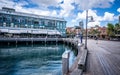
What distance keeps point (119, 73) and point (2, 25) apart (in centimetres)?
5676

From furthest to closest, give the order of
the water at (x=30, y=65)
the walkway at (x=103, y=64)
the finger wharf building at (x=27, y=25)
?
the finger wharf building at (x=27, y=25)
the water at (x=30, y=65)
the walkway at (x=103, y=64)

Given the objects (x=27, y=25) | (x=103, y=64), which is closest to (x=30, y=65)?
(x=103, y=64)

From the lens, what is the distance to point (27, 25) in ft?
224

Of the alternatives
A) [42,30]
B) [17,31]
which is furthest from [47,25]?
[17,31]

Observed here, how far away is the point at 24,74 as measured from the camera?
16266 millimetres

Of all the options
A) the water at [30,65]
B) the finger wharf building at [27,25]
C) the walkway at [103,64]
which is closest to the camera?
the walkway at [103,64]

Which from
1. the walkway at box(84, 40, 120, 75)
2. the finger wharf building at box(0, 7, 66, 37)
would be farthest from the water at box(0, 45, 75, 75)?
the finger wharf building at box(0, 7, 66, 37)

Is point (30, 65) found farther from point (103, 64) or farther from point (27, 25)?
point (27, 25)

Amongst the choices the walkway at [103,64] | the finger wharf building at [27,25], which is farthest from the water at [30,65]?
the finger wharf building at [27,25]

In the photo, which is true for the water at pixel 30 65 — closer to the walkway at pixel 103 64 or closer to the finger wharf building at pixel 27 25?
the walkway at pixel 103 64

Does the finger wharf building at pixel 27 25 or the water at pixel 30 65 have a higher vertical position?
the finger wharf building at pixel 27 25

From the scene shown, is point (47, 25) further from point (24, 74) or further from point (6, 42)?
point (24, 74)

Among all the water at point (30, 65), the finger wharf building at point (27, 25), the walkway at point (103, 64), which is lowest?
the water at point (30, 65)

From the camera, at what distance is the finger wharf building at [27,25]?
197 feet
